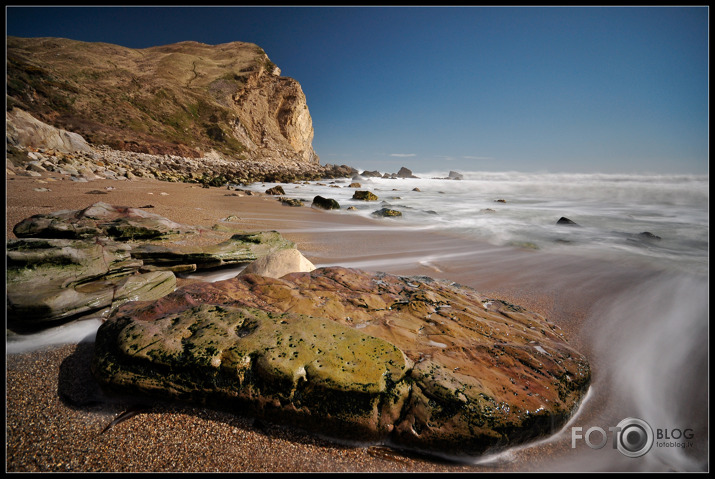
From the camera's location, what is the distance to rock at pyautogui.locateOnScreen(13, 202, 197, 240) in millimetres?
3412

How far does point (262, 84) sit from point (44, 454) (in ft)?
177

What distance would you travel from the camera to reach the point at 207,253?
3447 millimetres

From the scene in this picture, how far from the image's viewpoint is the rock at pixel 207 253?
3.20m

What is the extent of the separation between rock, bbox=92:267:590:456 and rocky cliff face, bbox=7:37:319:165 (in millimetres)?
27479

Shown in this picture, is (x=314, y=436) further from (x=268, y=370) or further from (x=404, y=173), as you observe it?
(x=404, y=173)

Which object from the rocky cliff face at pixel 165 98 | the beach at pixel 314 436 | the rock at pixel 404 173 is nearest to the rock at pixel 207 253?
the beach at pixel 314 436

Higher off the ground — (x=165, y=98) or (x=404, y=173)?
(x=165, y=98)

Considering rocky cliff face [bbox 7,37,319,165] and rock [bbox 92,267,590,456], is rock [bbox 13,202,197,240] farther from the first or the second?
rocky cliff face [bbox 7,37,319,165]

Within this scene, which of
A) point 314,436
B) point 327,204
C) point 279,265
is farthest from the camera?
point 327,204

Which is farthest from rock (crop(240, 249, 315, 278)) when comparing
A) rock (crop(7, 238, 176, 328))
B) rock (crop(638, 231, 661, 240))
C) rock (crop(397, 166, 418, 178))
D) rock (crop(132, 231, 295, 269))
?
rock (crop(397, 166, 418, 178))

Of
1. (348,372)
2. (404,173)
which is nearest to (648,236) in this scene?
(348,372)

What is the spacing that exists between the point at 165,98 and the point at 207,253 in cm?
4023

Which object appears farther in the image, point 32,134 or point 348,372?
point 32,134

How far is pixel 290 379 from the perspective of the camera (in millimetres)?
1476
